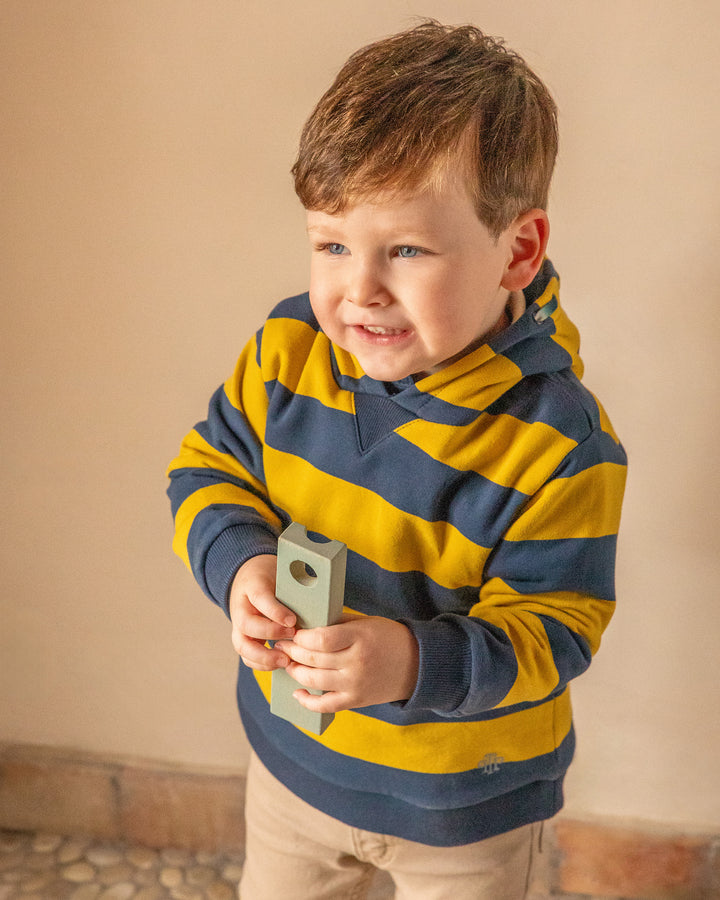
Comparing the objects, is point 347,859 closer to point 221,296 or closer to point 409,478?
point 409,478

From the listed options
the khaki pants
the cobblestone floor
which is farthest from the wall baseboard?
the khaki pants

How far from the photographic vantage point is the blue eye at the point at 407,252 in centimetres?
69

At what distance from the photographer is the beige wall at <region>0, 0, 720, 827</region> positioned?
3.19 feet

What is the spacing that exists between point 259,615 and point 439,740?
0.74 feet

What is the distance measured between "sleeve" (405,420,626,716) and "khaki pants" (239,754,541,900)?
0.76ft

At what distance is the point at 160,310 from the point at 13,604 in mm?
527

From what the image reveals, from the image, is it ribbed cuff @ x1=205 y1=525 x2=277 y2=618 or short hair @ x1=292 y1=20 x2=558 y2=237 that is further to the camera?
ribbed cuff @ x1=205 y1=525 x2=277 y2=618

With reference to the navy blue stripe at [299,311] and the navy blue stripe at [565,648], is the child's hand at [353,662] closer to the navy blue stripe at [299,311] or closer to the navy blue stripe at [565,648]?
the navy blue stripe at [565,648]

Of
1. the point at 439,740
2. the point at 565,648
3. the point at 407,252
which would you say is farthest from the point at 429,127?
the point at 439,740

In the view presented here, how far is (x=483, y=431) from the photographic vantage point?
0.78 metres

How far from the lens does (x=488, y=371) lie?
0.77 metres

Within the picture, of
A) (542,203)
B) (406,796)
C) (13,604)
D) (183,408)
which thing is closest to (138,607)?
(13,604)

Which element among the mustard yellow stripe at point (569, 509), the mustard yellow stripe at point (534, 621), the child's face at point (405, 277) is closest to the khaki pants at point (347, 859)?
the mustard yellow stripe at point (534, 621)

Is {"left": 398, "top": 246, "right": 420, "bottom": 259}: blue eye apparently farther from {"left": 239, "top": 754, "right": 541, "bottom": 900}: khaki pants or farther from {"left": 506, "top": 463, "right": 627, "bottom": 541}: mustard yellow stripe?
{"left": 239, "top": 754, "right": 541, "bottom": 900}: khaki pants
